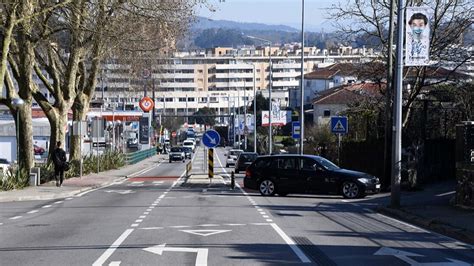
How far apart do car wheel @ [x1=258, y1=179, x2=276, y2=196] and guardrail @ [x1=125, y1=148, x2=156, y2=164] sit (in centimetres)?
4024

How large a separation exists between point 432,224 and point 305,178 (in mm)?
11118

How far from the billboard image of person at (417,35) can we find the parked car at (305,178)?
7941 millimetres

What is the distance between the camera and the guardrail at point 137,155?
73.1 meters

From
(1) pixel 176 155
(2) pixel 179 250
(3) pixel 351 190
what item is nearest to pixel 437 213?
(3) pixel 351 190

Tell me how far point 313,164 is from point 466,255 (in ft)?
52.8

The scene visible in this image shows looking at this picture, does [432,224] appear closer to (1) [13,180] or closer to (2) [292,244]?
(2) [292,244]

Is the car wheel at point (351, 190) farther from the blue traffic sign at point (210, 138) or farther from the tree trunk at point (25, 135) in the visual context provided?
the tree trunk at point (25, 135)

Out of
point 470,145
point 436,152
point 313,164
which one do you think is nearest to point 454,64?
point 436,152

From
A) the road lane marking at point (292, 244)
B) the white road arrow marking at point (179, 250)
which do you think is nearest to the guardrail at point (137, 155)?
the road lane marking at point (292, 244)

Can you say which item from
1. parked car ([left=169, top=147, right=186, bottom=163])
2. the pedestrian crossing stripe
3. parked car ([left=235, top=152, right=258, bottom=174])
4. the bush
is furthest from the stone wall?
parked car ([left=169, top=147, right=186, bottom=163])

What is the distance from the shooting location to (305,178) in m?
30.2

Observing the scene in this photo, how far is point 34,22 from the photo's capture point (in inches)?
1328

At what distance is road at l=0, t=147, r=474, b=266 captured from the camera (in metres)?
13.5

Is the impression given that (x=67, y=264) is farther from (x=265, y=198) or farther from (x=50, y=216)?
(x=265, y=198)
